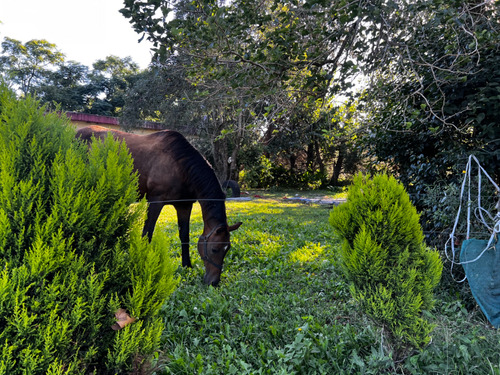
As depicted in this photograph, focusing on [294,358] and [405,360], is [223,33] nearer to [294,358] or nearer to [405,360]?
[294,358]

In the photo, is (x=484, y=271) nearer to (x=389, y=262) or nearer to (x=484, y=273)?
(x=484, y=273)

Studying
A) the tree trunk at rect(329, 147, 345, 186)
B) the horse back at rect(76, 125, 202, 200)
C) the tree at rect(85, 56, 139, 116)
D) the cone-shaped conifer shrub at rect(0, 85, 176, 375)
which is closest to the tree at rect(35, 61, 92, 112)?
the tree at rect(85, 56, 139, 116)

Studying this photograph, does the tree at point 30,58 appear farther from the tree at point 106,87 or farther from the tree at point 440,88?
the tree at point 440,88

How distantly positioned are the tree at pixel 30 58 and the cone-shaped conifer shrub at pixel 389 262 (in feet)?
115

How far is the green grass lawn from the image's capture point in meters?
2.23

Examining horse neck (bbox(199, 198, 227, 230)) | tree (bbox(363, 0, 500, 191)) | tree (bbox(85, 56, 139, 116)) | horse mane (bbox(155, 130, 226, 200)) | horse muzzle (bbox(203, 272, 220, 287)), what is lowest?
horse muzzle (bbox(203, 272, 220, 287))

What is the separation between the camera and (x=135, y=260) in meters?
1.58

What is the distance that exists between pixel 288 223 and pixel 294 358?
247 inches

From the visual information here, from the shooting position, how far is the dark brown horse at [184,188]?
4.02 m

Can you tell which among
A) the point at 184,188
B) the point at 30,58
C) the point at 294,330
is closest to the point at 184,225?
the point at 184,188

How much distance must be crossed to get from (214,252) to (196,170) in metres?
1.18

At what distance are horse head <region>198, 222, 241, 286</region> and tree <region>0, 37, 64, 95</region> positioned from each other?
3300 cm

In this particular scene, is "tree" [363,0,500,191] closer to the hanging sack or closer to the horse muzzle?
the hanging sack

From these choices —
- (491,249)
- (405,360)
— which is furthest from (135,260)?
(491,249)
